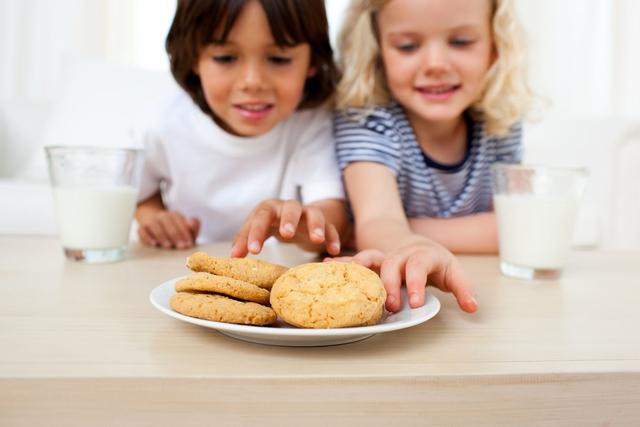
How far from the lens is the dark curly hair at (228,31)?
0.97 meters

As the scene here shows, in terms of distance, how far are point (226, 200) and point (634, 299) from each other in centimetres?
85

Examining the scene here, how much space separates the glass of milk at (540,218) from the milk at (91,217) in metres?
0.56

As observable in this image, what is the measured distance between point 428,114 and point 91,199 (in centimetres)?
62

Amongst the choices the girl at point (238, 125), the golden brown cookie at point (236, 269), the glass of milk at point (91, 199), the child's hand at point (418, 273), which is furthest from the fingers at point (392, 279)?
the glass of milk at point (91, 199)

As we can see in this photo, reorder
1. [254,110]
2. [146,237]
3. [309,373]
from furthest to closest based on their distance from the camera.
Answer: [254,110] < [146,237] < [309,373]

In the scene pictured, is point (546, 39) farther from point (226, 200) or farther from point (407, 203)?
point (226, 200)

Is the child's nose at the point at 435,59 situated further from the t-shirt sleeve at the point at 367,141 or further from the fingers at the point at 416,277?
the fingers at the point at 416,277

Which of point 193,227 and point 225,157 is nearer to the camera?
point 193,227

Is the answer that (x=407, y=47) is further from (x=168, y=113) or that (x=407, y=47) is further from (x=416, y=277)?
(x=416, y=277)

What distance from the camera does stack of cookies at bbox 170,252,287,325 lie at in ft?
1.44

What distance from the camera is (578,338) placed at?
1.62ft

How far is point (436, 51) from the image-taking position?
1.04 meters

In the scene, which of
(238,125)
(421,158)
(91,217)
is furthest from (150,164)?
(421,158)

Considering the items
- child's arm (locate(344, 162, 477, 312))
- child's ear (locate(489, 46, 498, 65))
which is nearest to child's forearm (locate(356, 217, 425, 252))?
child's arm (locate(344, 162, 477, 312))
